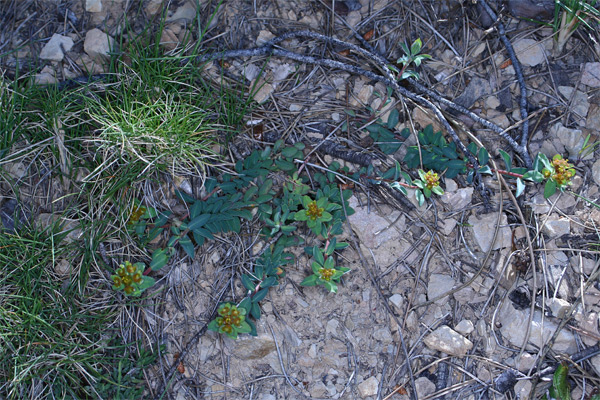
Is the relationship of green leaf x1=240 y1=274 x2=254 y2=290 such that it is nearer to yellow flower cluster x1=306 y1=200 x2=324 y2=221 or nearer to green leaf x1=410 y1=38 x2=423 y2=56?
yellow flower cluster x1=306 y1=200 x2=324 y2=221

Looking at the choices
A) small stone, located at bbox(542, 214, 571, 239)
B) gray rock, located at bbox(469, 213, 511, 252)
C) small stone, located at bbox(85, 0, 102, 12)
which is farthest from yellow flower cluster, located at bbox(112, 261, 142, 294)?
small stone, located at bbox(542, 214, 571, 239)

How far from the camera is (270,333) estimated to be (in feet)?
8.28

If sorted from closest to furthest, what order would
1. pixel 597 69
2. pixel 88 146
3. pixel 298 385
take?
pixel 298 385
pixel 88 146
pixel 597 69

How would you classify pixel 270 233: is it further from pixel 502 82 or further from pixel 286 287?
pixel 502 82

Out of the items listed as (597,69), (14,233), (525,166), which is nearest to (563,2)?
(597,69)

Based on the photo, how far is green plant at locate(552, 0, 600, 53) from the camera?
269 cm

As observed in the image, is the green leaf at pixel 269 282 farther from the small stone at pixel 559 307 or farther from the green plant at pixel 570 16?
the green plant at pixel 570 16

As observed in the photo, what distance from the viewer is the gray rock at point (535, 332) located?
2.47 metres

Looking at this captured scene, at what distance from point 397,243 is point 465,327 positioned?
0.51 metres

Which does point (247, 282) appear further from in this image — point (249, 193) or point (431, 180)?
point (431, 180)

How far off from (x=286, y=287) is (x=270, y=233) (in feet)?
0.91

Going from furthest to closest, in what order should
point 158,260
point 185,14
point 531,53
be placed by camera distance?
point 185,14, point 531,53, point 158,260

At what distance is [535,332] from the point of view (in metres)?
2.48

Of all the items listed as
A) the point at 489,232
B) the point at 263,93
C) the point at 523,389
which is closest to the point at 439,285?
the point at 489,232
